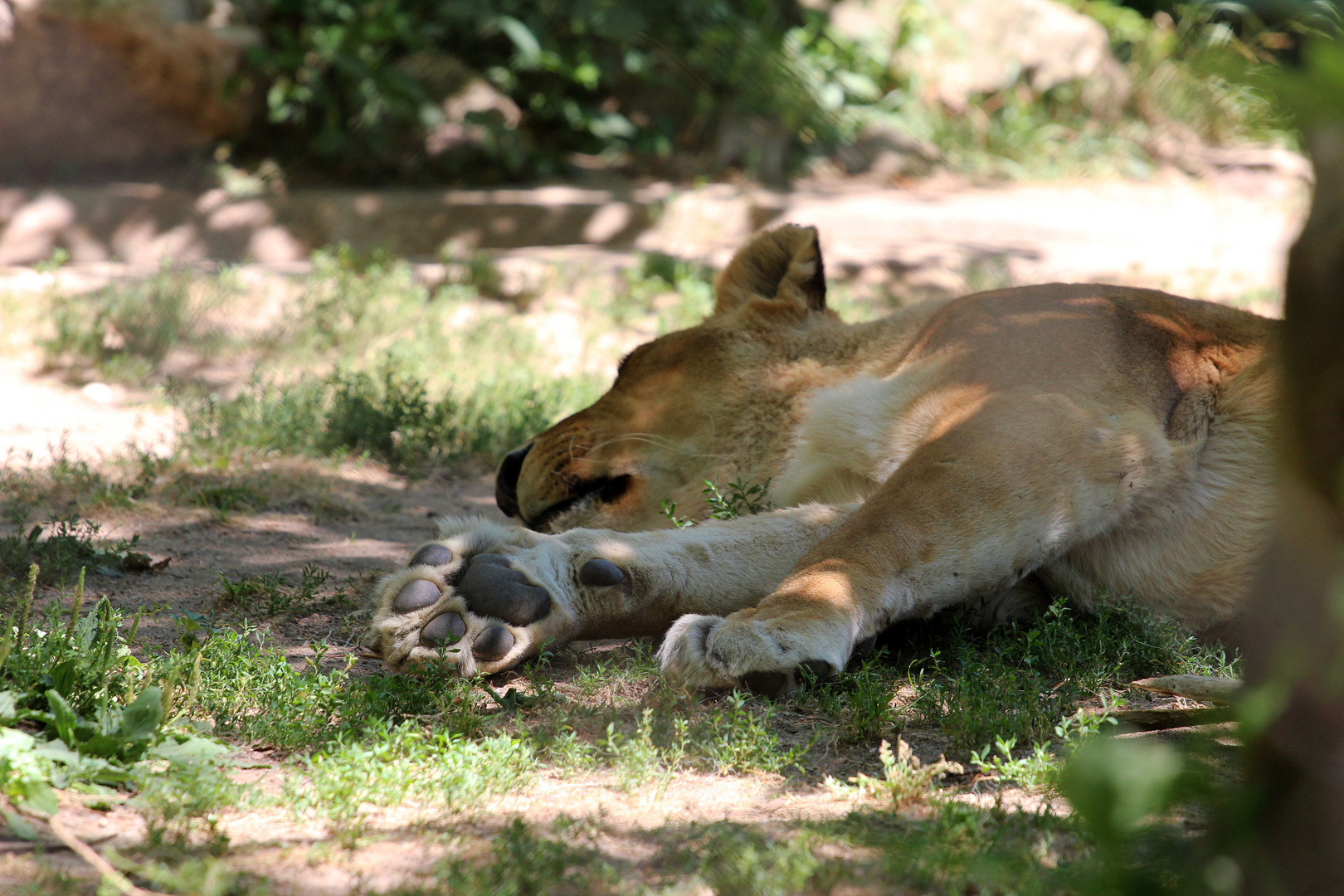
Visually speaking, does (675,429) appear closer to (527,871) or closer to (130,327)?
(527,871)

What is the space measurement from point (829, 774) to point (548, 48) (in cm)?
817

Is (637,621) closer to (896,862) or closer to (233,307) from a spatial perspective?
(896,862)

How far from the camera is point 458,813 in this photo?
1855 mm

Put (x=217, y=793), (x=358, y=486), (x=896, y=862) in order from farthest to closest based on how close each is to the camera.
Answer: (x=358, y=486) → (x=217, y=793) → (x=896, y=862)

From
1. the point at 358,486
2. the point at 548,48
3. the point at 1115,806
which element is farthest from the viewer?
the point at 548,48

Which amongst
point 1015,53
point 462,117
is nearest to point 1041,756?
point 462,117

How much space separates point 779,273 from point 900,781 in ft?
7.84

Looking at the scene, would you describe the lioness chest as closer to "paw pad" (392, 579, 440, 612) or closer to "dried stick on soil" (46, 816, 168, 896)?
"paw pad" (392, 579, 440, 612)

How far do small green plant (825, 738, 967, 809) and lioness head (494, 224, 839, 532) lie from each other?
1.45m

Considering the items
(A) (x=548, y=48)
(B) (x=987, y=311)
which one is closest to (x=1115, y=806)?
(B) (x=987, y=311)

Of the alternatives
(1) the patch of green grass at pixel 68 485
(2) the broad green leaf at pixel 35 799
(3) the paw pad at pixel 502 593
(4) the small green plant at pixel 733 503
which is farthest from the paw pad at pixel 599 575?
(1) the patch of green grass at pixel 68 485

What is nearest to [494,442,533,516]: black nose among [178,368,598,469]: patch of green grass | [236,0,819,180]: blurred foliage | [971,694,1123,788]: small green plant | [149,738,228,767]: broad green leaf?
[178,368,598,469]: patch of green grass

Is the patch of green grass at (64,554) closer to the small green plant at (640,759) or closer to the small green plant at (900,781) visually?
the small green plant at (640,759)

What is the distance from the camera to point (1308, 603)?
3.06 ft
